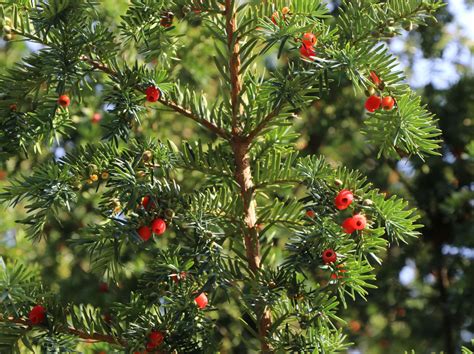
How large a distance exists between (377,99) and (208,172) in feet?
0.83

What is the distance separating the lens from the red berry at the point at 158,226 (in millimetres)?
880

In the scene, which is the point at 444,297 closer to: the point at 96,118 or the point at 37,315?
the point at 96,118

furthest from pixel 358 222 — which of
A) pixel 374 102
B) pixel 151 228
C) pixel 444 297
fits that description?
pixel 444 297

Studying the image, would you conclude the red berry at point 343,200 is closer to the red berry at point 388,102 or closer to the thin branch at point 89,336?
the red berry at point 388,102

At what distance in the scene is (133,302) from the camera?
0.98 meters

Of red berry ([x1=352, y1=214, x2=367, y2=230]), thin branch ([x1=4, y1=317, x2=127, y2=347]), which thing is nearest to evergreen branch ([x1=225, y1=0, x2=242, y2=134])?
red berry ([x1=352, y1=214, x2=367, y2=230])

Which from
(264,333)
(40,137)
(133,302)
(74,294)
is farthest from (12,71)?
(74,294)

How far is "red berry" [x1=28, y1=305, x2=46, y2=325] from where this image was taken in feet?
3.06

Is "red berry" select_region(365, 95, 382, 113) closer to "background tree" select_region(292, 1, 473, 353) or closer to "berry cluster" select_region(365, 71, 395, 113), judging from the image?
"berry cluster" select_region(365, 71, 395, 113)

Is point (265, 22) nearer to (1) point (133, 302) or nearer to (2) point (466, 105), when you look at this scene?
(1) point (133, 302)

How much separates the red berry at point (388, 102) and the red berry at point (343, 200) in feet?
0.39

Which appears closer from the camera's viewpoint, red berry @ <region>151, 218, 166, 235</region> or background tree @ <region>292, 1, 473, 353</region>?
red berry @ <region>151, 218, 166, 235</region>

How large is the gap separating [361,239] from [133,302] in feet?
1.04

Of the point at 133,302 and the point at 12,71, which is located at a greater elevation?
the point at 12,71
